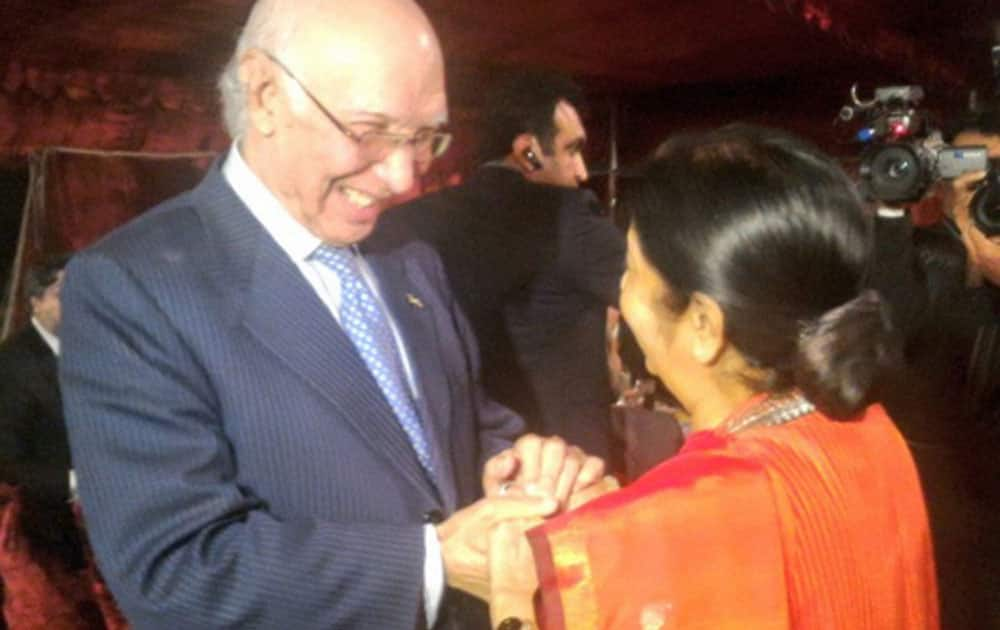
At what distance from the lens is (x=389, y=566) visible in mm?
1209

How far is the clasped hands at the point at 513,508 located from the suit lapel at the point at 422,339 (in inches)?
3.5

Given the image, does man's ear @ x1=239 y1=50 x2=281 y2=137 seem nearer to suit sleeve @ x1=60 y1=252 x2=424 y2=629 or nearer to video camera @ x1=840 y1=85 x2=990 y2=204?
suit sleeve @ x1=60 y1=252 x2=424 y2=629

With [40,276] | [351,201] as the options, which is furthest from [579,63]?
[351,201]

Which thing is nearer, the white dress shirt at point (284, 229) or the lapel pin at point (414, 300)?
the white dress shirt at point (284, 229)

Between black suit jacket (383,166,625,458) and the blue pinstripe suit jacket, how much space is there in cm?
129

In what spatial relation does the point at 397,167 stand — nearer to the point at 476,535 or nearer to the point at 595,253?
the point at 476,535

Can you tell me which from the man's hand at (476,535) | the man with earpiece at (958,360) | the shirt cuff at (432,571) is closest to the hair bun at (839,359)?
the man's hand at (476,535)

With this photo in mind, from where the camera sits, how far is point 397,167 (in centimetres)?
146

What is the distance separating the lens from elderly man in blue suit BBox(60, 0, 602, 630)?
1.17 m

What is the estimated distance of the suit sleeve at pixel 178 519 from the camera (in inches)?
45.7

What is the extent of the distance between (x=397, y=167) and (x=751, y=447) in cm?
72

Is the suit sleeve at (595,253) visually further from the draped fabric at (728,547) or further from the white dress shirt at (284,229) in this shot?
the draped fabric at (728,547)

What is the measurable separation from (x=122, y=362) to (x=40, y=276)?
115 inches

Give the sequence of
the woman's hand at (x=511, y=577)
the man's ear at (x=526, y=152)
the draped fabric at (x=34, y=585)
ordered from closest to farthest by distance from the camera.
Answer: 1. the woman's hand at (x=511, y=577)
2. the man's ear at (x=526, y=152)
3. the draped fabric at (x=34, y=585)
